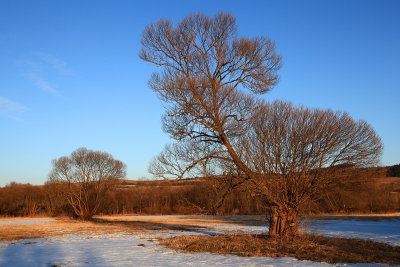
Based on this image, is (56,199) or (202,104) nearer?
(202,104)

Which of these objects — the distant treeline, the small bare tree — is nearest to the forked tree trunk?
the distant treeline

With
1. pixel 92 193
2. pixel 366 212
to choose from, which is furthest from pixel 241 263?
pixel 366 212

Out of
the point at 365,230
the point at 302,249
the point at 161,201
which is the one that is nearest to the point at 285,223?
the point at 302,249

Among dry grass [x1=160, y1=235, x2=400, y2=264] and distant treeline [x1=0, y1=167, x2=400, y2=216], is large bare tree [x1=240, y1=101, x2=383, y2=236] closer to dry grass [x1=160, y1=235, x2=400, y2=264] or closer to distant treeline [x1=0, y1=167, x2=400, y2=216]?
dry grass [x1=160, y1=235, x2=400, y2=264]

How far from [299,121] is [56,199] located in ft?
136

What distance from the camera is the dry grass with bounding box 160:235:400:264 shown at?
1280 cm

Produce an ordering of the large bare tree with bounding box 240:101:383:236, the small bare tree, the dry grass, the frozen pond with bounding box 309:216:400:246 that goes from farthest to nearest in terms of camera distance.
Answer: the small bare tree
the frozen pond with bounding box 309:216:400:246
the large bare tree with bounding box 240:101:383:236
the dry grass

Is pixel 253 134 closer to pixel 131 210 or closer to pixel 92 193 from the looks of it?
pixel 92 193

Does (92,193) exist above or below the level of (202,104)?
below

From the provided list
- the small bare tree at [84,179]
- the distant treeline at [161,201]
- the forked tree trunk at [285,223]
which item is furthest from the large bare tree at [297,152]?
the small bare tree at [84,179]

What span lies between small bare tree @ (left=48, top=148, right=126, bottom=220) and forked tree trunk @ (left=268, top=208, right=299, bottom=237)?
98.6 ft

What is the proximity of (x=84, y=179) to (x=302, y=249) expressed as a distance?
33451 mm

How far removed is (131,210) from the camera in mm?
58781

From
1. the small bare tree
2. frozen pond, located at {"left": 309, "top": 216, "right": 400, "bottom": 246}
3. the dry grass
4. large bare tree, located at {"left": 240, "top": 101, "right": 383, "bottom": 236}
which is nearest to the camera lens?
the dry grass
